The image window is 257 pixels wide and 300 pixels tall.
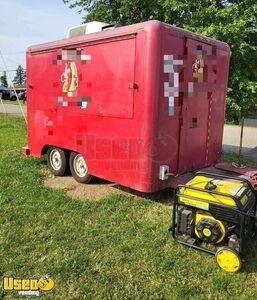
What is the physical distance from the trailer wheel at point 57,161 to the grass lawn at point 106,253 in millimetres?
976

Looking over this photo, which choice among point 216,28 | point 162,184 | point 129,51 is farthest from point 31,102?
point 216,28

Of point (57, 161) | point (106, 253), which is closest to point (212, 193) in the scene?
point (106, 253)

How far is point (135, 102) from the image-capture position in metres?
5.12

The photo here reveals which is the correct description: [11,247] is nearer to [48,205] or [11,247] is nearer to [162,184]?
[48,205]

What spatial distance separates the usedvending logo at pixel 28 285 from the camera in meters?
3.46

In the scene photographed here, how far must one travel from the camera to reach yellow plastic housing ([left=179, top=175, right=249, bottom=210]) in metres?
3.87

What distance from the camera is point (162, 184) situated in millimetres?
5348

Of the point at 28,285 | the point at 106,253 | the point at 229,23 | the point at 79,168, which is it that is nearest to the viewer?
the point at 28,285

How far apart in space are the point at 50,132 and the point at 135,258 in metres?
3.66

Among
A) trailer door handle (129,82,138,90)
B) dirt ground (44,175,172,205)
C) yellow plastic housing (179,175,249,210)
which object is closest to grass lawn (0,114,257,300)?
dirt ground (44,175,172,205)

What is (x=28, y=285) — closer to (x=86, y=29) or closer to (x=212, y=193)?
(x=212, y=193)

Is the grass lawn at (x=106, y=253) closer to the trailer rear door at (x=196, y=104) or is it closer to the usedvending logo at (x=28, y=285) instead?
the usedvending logo at (x=28, y=285)

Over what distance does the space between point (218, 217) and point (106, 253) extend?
133cm

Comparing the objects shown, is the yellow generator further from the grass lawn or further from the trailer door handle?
the trailer door handle
